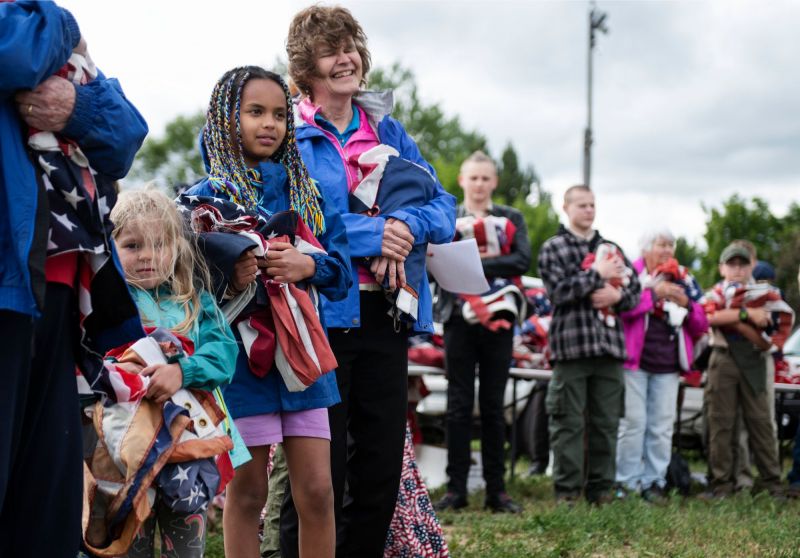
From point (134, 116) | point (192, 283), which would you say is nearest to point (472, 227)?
point (192, 283)

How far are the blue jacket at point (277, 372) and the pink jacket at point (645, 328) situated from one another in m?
3.99

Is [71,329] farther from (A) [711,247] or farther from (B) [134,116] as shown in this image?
(A) [711,247]

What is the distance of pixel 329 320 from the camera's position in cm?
353

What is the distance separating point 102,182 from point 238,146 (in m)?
1.08

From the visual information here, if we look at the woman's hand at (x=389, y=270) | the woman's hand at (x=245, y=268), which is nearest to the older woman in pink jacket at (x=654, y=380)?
the woman's hand at (x=389, y=270)

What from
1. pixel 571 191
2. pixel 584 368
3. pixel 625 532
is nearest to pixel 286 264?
pixel 625 532

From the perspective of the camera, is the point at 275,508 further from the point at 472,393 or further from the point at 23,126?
the point at 472,393

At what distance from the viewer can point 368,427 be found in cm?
368

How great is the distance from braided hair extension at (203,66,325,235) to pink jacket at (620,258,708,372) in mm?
4037

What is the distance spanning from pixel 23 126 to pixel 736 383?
6.57 m

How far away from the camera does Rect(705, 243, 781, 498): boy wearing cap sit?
749 centimetres

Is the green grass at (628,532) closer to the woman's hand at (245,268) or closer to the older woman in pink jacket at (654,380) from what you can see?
the older woman in pink jacket at (654,380)

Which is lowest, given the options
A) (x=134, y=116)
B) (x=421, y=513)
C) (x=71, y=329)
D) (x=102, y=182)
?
(x=421, y=513)

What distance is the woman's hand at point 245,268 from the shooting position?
3.10 m
